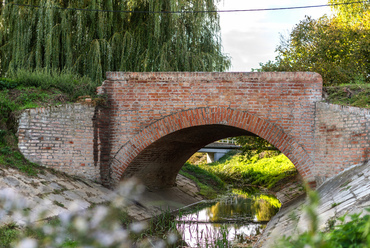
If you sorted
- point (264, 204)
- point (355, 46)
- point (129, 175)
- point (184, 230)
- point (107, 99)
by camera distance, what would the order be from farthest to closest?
point (355, 46) → point (264, 204) → point (129, 175) → point (107, 99) → point (184, 230)

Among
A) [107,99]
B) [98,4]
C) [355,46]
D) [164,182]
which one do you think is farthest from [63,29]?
[355,46]

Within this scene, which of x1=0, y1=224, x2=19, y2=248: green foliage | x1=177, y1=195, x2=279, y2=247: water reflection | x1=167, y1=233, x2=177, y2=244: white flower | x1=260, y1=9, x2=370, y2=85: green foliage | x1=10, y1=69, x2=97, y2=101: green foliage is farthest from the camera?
x1=260, y1=9, x2=370, y2=85: green foliage

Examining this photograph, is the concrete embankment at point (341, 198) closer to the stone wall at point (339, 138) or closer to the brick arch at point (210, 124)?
the stone wall at point (339, 138)

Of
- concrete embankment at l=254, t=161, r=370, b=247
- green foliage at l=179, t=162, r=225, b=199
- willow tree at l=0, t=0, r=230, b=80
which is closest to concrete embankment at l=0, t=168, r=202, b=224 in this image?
concrete embankment at l=254, t=161, r=370, b=247

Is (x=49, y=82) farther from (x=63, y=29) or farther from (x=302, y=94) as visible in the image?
(x=302, y=94)

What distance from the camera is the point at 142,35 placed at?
13211 millimetres

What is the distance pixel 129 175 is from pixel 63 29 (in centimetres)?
503

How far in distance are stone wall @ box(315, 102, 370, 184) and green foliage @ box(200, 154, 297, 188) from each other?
8552 mm

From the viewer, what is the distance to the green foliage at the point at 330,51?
14.8 meters

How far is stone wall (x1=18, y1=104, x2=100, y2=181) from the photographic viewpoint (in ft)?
29.5

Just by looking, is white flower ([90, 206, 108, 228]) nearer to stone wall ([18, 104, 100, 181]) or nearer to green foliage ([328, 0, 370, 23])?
stone wall ([18, 104, 100, 181])

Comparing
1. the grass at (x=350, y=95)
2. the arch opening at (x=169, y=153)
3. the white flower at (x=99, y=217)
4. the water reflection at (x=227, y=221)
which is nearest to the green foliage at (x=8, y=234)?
the white flower at (x=99, y=217)

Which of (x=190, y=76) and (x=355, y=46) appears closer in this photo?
(x=190, y=76)

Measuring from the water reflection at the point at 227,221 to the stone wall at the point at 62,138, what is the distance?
8.86 feet
